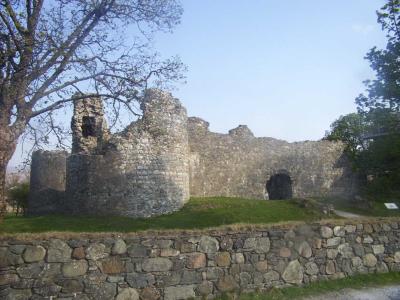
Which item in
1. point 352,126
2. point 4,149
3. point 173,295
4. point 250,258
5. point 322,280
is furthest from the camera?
point 352,126

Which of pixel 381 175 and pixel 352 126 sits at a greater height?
pixel 352 126

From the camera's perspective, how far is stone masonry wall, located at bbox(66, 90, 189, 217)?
54.5ft

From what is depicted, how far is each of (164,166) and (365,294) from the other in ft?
33.1

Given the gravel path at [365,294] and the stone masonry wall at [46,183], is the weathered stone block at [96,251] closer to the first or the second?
the gravel path at [365,294]

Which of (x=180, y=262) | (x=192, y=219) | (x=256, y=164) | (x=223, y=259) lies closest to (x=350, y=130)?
(x=256, y=164)

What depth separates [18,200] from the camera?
34.3 m

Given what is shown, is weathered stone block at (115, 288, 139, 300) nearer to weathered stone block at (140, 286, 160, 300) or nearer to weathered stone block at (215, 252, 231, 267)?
weathered stone block at (140, 286, 160, 300)

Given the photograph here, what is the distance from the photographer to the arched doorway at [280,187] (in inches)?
1094

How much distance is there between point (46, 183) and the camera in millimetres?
22812

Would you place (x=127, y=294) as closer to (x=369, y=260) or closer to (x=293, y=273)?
(x=293, y=273)

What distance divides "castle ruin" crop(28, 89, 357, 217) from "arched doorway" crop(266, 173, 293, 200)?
63 mm

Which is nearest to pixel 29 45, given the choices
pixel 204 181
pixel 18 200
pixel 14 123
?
pixel 14 123

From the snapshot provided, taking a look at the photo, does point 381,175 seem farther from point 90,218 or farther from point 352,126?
point 352,126

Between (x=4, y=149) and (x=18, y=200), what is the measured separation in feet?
83.5
